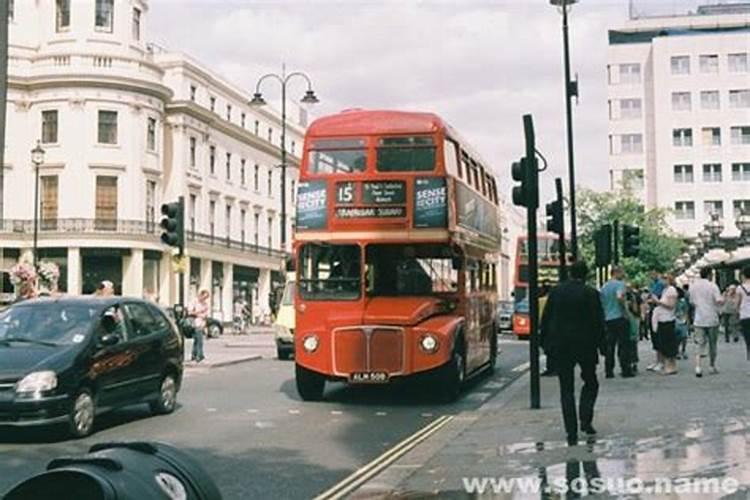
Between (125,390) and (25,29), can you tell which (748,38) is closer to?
(25,29)

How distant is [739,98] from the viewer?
83.8 meters

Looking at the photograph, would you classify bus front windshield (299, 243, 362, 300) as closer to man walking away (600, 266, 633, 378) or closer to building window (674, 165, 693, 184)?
man walking away (600, 266, 633, 378)

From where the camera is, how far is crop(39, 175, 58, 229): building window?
55188 mm

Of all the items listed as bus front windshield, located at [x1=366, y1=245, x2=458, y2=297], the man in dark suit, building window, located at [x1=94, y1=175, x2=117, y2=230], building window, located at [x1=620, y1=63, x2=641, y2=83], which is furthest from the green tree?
the man in dark suit

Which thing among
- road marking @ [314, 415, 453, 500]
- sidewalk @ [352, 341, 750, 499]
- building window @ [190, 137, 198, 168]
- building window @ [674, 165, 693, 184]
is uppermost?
building window @ [674, 165, 693, 184]

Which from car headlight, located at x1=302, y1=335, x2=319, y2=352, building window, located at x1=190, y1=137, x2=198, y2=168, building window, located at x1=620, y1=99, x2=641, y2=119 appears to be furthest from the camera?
building window, located at x1=620, y1=99, x2=641, y2=119

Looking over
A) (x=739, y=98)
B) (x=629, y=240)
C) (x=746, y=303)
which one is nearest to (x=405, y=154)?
(x=746, y=303)

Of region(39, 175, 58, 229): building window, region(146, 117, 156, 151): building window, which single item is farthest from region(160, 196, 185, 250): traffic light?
region(146, 117, 156, 151): building window

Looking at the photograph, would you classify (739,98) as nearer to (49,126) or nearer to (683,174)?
(683,174)

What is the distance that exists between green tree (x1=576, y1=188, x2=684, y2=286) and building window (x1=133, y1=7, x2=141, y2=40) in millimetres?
28682

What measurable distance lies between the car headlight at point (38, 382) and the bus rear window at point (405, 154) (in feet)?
20.3

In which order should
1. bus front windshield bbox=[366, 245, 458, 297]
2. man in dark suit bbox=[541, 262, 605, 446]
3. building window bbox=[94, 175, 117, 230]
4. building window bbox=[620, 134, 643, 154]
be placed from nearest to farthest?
man in dark suit bbox=[541, 262, 605, 446]
bus front windshield bbox=[366, 245, 458, 297]
building window bbox=[94, 175, 117, 230]
building window bbox=[620, 134, 643, 154]

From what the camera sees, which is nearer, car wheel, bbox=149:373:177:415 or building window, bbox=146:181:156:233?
car wheel, bbox=149:373:177:415

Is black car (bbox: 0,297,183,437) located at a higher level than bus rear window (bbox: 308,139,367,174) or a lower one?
lower
